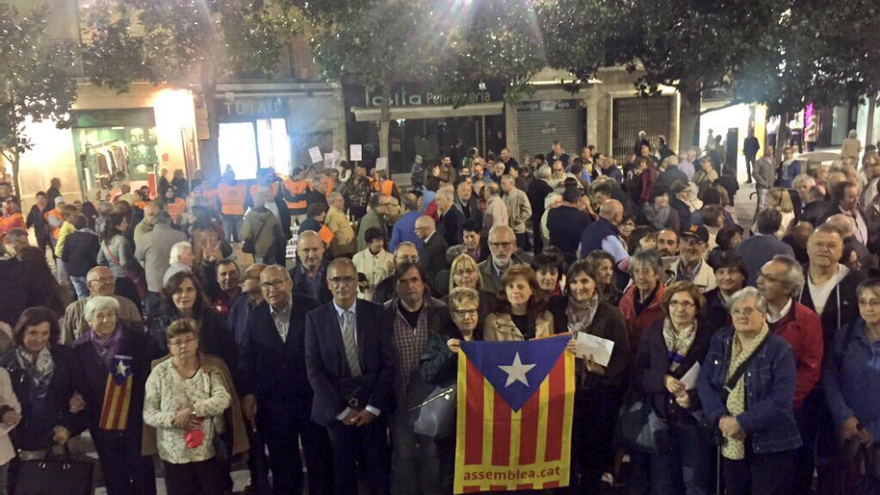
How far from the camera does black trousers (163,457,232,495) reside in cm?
461

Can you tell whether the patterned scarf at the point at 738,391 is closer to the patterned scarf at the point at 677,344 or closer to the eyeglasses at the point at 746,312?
the eyeglasses at the point at 746,312

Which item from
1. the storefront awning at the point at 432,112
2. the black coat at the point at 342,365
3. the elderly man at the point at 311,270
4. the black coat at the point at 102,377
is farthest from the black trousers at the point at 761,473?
the storefront awning at the point at 432,112

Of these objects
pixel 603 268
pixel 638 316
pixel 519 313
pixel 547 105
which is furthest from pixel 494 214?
pixel 547 105

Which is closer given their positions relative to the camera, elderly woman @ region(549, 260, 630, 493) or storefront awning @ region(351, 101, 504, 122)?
elderly woman @ region(549, 260, 630, 493)

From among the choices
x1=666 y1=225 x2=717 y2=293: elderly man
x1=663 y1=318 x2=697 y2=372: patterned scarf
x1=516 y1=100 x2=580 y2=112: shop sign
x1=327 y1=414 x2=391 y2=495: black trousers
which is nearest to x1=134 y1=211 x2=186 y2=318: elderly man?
x1=327 y1=414 x2=391 y2=495: black trousers

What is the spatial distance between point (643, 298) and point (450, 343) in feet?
5.19

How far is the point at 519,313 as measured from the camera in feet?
15.5

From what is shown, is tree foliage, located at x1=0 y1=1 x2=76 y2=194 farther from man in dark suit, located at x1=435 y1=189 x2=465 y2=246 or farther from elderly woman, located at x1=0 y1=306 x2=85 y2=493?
elderly woman, located at x1=0 y1=306 x2=85 y2=493

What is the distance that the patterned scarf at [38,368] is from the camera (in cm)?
474

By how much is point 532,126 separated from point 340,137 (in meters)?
6.37

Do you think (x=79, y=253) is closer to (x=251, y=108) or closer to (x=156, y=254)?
(x=156, y=254)

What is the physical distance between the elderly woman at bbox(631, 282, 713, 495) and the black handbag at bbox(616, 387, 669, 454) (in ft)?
0.12

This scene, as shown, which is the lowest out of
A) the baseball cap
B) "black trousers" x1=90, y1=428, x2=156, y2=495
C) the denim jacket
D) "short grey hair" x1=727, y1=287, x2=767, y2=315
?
"black trousers" x1=90, y1=428, x2=156, y2=495

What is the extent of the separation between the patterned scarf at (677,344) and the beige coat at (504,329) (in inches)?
28.4
